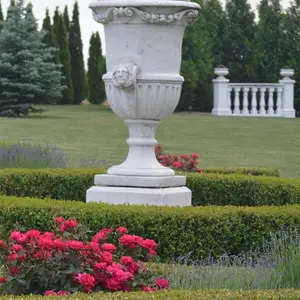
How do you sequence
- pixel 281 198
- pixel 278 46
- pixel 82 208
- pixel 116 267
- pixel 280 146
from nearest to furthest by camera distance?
1. pixel 116 267
2. pixel 82 208
3. pixel 281 198
4. pixel 280 146
5. pixel 278 46

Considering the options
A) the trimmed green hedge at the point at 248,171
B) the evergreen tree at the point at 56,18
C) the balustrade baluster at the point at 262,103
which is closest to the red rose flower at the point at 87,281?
the trimmed green hedge at the point at 248,171

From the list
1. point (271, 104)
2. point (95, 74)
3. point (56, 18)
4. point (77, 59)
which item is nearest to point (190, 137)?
point (271, 104)

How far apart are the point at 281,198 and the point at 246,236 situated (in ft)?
7.49

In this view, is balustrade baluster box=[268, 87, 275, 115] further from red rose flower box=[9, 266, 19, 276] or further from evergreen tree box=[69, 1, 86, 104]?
red rose flower box=[9, 266, 19, 276]

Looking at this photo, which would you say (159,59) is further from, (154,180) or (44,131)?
(44,131)

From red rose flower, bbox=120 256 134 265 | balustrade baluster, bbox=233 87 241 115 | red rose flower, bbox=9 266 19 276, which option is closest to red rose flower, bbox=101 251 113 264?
red rose flower, bbox=120 256 134 265

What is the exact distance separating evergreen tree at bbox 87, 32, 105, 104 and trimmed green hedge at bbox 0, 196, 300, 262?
2548 cm

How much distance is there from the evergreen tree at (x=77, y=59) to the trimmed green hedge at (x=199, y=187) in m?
24.6

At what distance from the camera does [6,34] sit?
2712 centimetres

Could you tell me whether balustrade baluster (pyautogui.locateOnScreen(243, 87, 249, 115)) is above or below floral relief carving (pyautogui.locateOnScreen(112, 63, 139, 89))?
below

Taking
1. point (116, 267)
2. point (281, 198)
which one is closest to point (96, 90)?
point (281, 198)

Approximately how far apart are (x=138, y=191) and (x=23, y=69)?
18.2m

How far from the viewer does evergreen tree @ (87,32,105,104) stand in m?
34.2

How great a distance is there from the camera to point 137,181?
9.38 m
